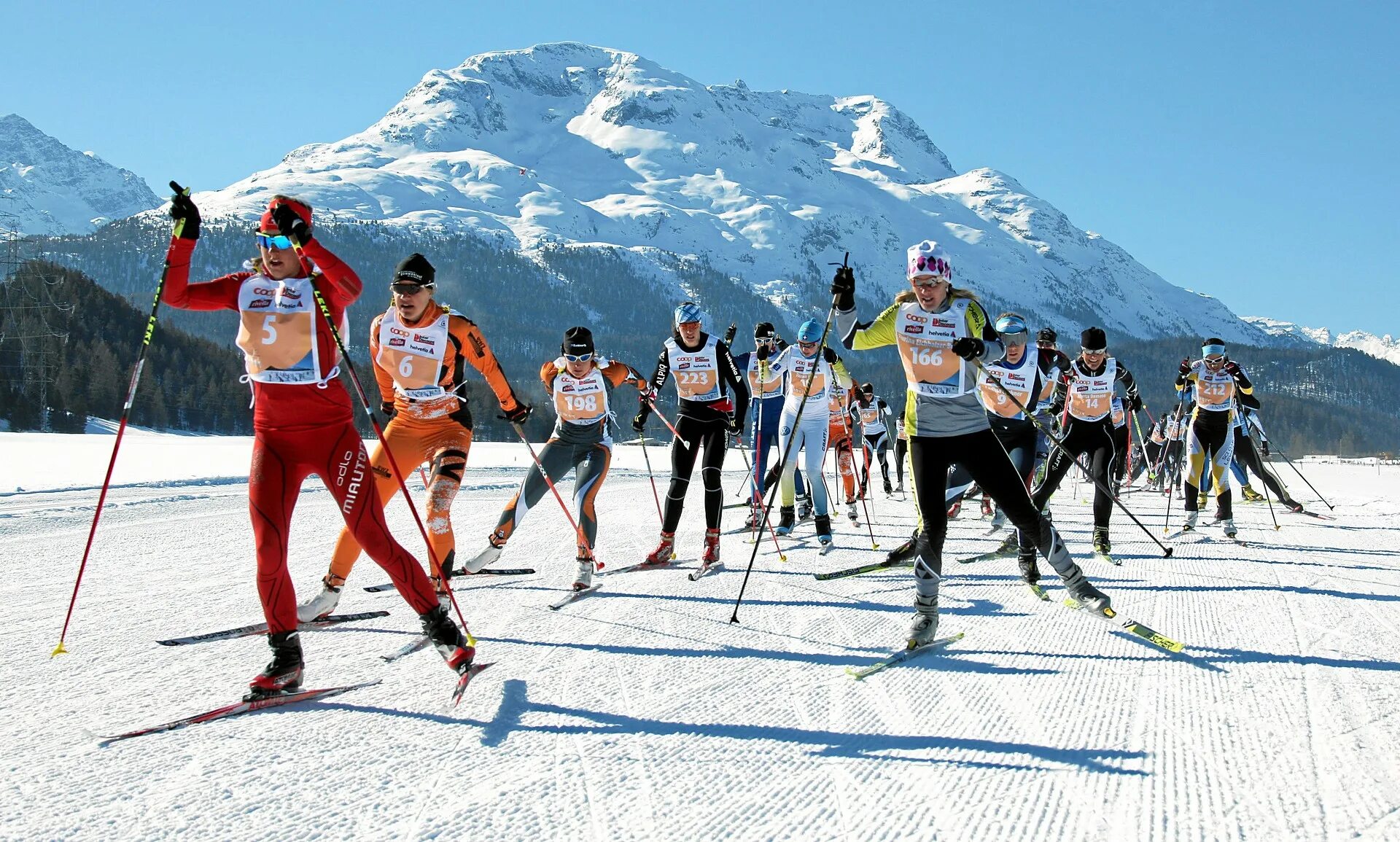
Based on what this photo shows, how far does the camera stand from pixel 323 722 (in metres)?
3.71

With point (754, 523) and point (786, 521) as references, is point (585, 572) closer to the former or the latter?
point (786, 521)

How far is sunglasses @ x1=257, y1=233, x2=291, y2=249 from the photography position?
4105mm

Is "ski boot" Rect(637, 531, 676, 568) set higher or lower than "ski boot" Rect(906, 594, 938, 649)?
lower

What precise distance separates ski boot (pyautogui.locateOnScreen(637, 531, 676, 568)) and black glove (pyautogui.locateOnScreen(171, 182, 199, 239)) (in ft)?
15.8

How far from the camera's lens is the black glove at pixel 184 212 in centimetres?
400

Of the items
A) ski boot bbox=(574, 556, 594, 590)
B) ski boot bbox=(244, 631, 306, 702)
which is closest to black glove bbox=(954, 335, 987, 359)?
ski boot bbox=(574, 556, 594, 590)

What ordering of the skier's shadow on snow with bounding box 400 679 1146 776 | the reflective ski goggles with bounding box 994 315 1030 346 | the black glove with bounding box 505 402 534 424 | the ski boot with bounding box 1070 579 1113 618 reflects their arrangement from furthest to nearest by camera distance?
the reflective ski goggles with bounding box 994 315 1030 346 → the black glove with bounding box 505 402 534 424 → the ski boot with bounding box 1070 579 1113 618 → the skier's shadow on snow with bounding box 400 679 1146 776

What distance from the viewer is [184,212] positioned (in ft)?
13.2

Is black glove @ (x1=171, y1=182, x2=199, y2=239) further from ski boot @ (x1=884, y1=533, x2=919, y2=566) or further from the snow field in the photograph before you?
ski boot @ (x1=884, y1=533, x2=919, y2=566)

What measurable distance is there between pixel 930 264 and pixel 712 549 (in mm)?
3695

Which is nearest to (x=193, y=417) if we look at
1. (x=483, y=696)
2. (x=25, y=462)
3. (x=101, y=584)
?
(x=25, y=462)

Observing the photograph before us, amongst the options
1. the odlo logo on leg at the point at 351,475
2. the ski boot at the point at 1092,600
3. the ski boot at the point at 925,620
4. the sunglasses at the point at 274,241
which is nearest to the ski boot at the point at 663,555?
the ski boot at the point at 925,620

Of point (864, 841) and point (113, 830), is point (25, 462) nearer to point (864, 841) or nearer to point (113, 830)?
point (113, 830)

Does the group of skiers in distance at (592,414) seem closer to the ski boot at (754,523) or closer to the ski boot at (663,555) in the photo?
the ski boot at (663,555)
